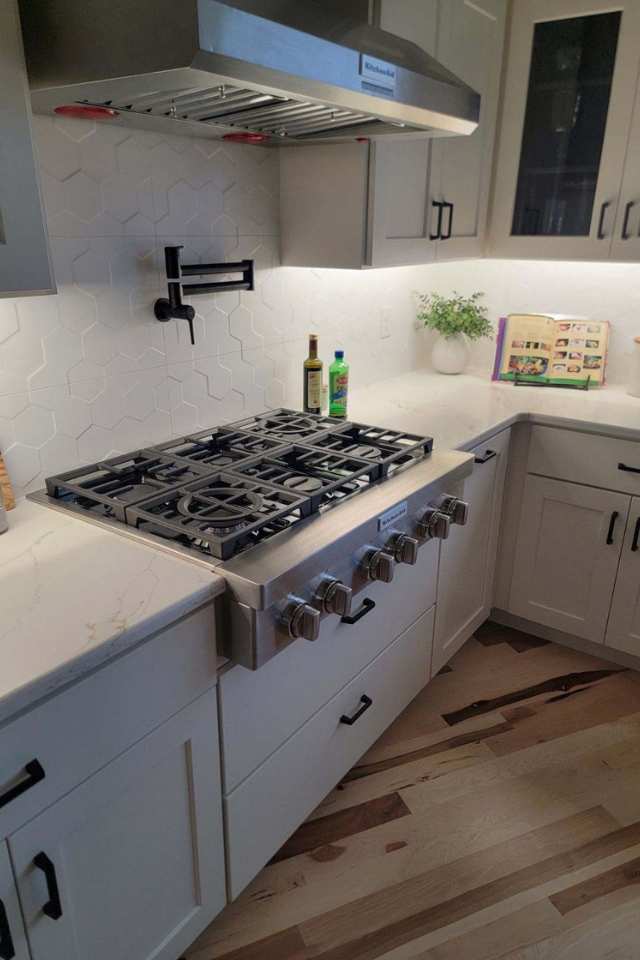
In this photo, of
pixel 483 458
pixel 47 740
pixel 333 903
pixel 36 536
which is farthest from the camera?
pixel 483 458

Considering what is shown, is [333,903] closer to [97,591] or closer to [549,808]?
[549,808]

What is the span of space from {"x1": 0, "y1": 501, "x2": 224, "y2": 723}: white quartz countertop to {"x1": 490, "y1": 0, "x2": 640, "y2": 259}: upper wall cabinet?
196cm

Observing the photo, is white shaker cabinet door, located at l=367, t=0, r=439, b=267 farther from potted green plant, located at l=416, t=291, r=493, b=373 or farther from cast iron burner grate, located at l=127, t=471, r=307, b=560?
cast iron burner grate, located at l=127, t=471, r=307, b=560

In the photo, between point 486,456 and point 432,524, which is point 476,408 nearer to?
point 486,456

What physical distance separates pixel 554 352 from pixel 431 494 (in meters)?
1.34

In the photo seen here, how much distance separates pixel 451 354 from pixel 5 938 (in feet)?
8.00

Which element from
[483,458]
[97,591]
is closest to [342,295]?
[483,458]

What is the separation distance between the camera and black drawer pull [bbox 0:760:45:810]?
90cm

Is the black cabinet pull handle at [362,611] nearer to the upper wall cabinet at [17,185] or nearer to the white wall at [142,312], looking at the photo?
the white wall at [142,312]

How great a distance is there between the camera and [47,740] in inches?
36.9

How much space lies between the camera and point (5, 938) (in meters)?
0.95

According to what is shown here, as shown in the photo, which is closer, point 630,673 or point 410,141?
point 410,141

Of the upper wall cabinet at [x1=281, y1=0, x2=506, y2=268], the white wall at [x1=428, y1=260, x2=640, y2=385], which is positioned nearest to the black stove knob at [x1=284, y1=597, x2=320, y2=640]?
the upper wall cabinet at [x1=281, y1=0, x2=506, y2=268]

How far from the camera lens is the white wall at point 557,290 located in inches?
104
